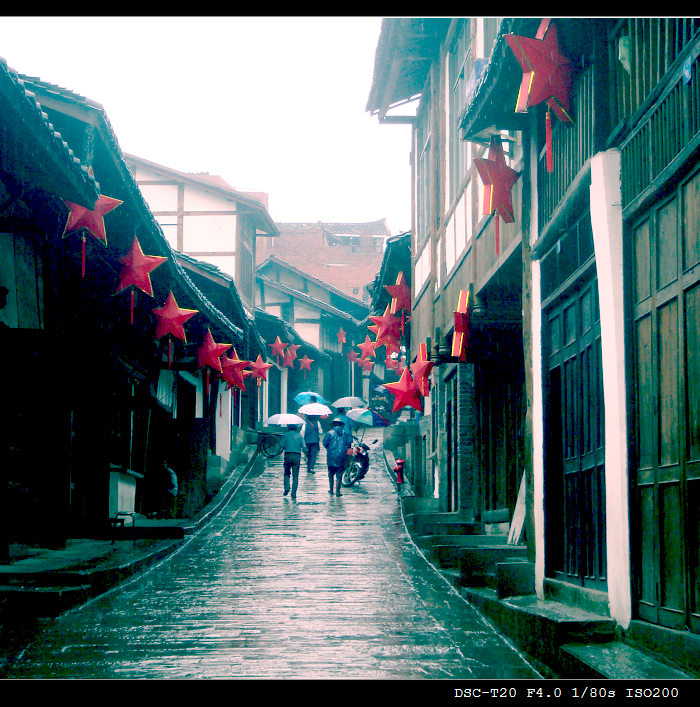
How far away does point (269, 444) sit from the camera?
3394cm

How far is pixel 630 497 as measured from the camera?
742 cm

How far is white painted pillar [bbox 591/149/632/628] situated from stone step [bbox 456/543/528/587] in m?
3.46

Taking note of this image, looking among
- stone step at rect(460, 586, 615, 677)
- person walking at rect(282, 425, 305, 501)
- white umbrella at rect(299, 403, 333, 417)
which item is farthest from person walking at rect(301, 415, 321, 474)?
stone step at rect(460, 586, 615, 677)

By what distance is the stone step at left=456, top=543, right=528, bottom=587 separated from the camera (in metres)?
11.1

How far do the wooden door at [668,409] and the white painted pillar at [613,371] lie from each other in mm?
133

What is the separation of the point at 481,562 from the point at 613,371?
166 inches

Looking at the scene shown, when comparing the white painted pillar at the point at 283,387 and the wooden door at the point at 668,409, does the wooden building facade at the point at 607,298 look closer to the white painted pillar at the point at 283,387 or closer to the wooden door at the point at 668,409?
the wooden door at the point at 668,409

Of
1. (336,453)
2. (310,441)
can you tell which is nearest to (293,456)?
(336,453)

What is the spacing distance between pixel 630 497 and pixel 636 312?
136 centimetres

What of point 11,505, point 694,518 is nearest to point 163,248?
point 11,505

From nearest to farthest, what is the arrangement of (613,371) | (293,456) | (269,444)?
1. (613,371)
2. (293,456)
3. (269,444)

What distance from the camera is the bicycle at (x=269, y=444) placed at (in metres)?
32.5

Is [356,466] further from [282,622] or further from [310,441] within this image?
[282,622]
